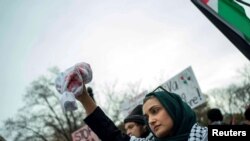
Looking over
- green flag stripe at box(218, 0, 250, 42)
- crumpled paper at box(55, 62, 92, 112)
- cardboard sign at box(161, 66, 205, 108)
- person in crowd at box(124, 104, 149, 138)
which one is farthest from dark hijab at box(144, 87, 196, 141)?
cardboard sign at box(161, 66, 205, 108)

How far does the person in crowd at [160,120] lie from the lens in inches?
86.2

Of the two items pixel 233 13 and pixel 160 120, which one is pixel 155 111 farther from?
pixel 233 13

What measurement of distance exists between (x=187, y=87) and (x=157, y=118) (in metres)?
5.89

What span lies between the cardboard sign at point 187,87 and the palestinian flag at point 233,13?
17.4 ft

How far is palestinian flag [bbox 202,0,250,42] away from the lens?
2.35m

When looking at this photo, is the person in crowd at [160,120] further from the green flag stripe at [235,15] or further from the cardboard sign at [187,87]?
the cardboard sign at [187,87]

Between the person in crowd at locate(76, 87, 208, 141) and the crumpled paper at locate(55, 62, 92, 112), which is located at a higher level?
the crumpled paper at locate(55, 62, 92, 112)

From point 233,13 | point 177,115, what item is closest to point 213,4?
point 233,13

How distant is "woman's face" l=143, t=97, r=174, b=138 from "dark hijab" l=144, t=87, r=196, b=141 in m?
0.02

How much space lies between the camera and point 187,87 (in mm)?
8031

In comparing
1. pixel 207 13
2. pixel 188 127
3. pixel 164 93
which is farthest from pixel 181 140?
pixel 207 13

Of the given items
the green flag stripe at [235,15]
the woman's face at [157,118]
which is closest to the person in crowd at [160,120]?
the woman's face at [157,118]

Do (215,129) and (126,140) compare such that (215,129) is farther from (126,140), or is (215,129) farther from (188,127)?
(126,140)

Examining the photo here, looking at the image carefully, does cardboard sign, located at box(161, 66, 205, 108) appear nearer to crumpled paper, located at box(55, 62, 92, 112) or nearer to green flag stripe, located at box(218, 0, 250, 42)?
green flag stripe, located at box(218, 0, 250, 42)
